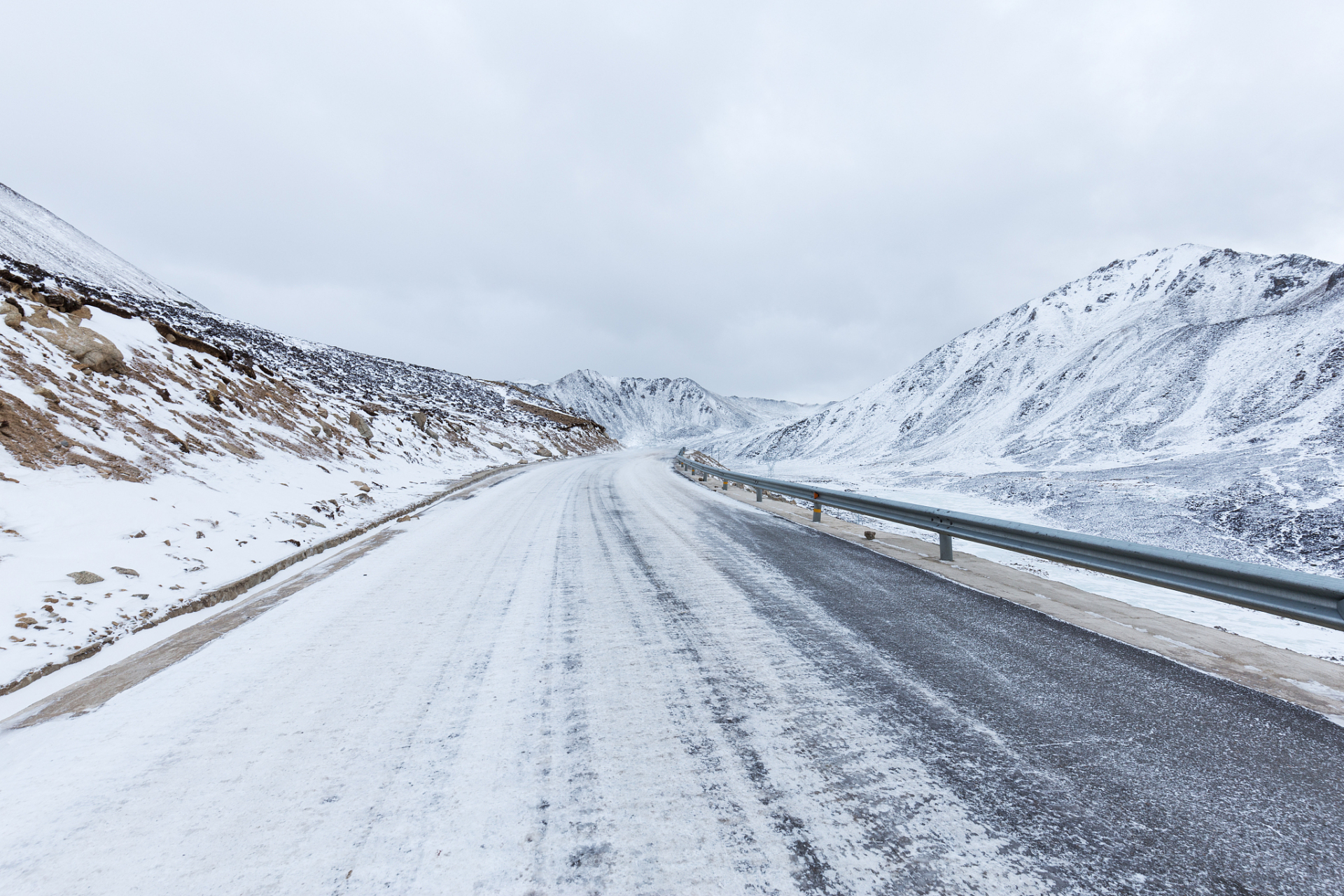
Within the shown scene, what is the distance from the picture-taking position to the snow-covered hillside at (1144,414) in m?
13.8

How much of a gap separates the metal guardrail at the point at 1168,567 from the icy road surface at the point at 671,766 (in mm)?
1189

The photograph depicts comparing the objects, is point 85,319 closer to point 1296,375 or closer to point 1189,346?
point 1296,375

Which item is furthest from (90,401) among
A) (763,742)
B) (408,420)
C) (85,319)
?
(408,420)

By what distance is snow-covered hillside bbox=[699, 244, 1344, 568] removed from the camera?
13.8 metres

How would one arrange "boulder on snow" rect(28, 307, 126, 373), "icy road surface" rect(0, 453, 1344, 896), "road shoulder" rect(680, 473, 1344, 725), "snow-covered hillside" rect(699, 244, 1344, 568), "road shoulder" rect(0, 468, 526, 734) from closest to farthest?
"icy road surface" rect(0, 453, 1344, 896) < "road shoulder" rect(0, 468, 526, 734) < "road shoulder" rect(680, 473, 1344, 725) < "boulder on snow" rect(28, 307, 126, 373) < "snow-covered hillside" rect(699, 244, 1344, 568)

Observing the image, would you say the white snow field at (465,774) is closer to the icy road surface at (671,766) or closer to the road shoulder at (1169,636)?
the icy road surface at (671,766)

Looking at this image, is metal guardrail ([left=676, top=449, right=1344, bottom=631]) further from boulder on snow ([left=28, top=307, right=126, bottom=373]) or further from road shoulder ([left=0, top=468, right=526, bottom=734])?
boulder on snow ([left=28, top=307, right=126, bottom=373])

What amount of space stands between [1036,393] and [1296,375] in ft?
59.1

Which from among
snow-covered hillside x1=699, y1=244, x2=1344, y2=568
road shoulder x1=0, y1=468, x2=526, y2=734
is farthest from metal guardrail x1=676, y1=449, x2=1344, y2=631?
snow-covered hillside x1=699, y1=244, x2=1344, y2=568

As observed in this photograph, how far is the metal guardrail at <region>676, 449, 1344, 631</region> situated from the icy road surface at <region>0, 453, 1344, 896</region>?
1189 millimetres

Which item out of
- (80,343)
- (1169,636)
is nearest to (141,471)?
(80,343)

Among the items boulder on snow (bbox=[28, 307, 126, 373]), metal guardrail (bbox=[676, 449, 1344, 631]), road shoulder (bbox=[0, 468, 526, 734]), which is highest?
boulder on snow (bbox=[28, 307, 126, 373])

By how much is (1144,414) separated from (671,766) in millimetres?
41342

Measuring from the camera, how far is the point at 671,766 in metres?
2.30
